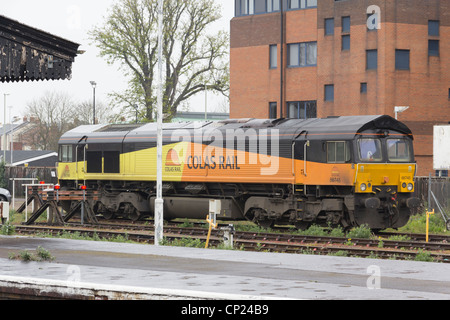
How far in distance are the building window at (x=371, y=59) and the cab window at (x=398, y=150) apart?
24.9m

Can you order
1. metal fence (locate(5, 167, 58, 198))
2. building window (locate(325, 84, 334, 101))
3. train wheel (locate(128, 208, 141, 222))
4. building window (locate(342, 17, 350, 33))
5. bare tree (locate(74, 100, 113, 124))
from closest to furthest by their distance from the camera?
train wheel (locate(128, 208, 141, 222))
building window (locate(342, 17, 350, 33))
building window (locate(325, 84, 334, 101))
metal fence (locate(5, 167, 58, 198))
bare tree (locate(74, 100, 113, 124))

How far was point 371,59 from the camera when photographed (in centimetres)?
5084

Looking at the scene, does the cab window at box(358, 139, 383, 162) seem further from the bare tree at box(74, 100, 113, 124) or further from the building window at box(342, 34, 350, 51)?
the bare tree at box(74, 100, 113, 124)

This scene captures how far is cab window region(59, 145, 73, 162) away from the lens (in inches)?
1337

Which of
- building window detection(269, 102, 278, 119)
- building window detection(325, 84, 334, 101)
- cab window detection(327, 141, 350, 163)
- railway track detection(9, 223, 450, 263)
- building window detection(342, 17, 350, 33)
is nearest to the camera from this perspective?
railway track detection(9, 223, 450, 263)

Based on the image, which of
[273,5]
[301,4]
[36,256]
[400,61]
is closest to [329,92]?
[400,61]

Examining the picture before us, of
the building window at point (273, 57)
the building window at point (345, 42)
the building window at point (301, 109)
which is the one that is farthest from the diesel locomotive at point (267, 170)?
the building window at point (273, 57)

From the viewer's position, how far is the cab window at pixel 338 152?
82.7 ft

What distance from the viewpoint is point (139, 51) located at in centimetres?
5972

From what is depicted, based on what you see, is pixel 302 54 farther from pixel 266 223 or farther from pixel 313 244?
pixel 313 244

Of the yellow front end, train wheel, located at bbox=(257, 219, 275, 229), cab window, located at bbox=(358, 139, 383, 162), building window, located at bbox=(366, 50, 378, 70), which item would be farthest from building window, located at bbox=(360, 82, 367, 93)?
cab window, located at bbox=(358, 139, 383, 162)

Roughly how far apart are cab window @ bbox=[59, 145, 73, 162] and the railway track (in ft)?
24.3

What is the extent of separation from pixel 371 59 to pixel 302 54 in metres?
5.70
